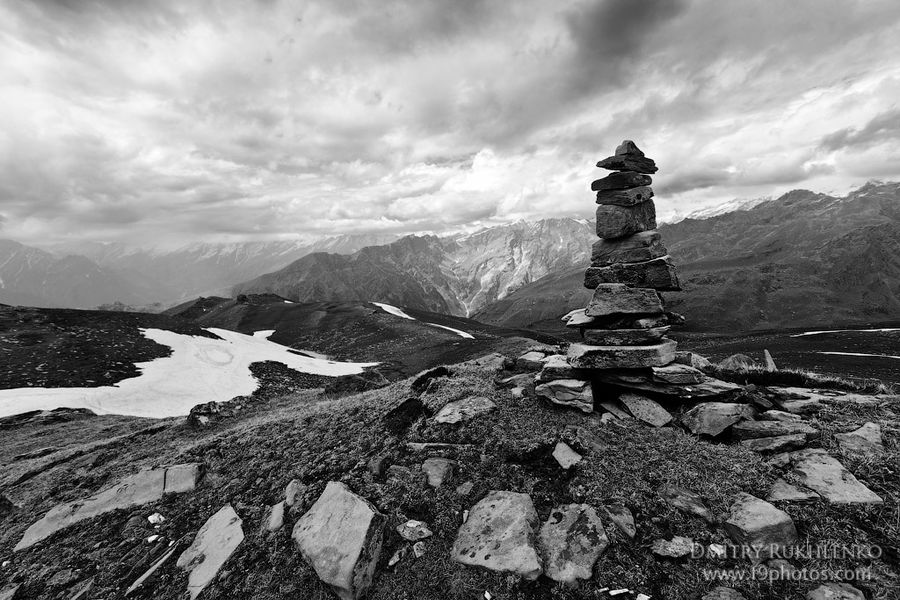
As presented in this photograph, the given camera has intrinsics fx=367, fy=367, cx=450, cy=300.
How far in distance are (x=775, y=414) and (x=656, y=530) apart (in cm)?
728

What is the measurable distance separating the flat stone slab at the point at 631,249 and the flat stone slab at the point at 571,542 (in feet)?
36.5

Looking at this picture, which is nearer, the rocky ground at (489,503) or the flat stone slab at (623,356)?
the rocky ground at (489,503)

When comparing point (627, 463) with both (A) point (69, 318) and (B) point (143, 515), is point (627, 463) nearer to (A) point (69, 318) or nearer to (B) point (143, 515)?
(B) point (143, 515)

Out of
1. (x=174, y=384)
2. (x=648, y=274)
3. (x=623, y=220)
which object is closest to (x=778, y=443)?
(x=648, y=274)

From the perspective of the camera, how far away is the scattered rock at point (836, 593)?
6121 mm

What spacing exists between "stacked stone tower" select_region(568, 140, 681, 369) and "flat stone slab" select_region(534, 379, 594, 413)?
1.00 metres

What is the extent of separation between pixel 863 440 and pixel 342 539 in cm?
1360

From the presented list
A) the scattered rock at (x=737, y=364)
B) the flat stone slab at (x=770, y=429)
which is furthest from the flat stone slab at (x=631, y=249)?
the flat stone slab at (x=770, y=429)

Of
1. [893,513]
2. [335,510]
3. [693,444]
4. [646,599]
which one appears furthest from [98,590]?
[893,513]

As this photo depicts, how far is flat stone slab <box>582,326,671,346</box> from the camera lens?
14.3m

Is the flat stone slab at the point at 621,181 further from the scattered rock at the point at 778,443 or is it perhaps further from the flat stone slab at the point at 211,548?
the flat stone slab at the point at 211,548

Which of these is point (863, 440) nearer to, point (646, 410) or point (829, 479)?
point (829, 479)

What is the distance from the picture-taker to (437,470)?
10.2m

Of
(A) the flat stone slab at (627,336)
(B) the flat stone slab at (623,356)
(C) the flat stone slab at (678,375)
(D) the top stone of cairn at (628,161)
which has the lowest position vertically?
(C) the flat stone slab at (678,375)
